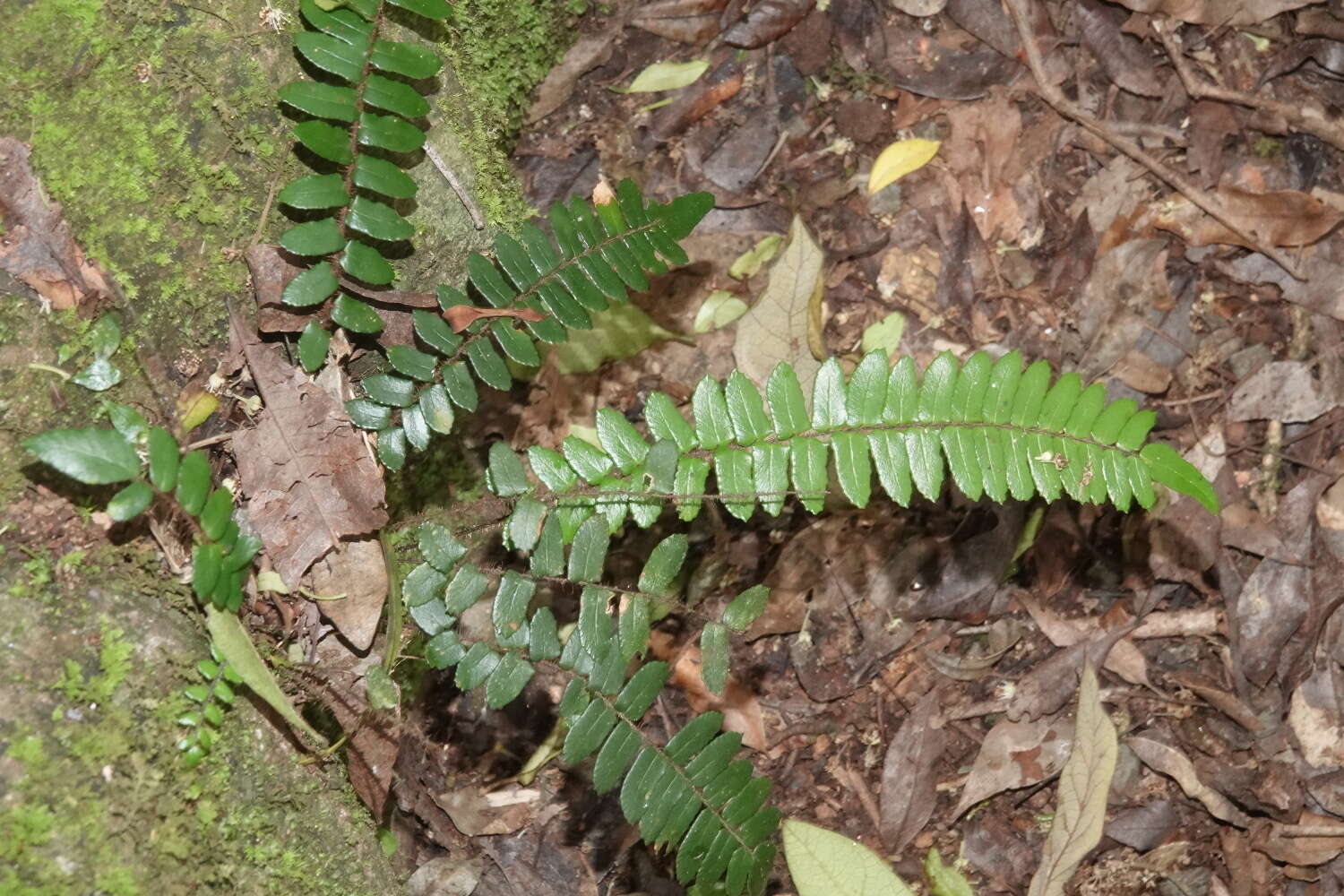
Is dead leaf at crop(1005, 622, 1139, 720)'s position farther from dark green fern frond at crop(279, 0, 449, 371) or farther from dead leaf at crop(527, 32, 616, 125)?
dead leaf at crop(527, 32, 616, 125)

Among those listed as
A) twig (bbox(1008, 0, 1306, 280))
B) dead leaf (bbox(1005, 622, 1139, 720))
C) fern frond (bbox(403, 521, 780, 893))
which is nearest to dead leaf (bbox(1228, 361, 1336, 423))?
twig (bbox(1008, 0, 1306, 280))

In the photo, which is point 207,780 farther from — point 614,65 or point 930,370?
point 614,65

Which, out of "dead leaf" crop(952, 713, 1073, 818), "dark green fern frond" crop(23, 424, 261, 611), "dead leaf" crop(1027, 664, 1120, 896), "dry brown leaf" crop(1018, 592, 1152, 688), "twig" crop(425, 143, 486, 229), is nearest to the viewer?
"dark green fern frond" crop(23, 424, 261, 611)

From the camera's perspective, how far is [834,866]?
280 centimetres

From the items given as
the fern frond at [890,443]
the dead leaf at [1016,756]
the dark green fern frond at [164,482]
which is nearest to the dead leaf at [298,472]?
the dark green fern frond at [164,482]

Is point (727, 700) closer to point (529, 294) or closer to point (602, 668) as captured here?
point (602, 668)

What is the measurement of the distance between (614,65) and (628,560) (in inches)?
68.5

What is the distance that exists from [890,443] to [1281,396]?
6.08ft

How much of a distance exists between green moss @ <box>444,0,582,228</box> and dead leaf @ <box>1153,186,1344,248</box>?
2.22 m

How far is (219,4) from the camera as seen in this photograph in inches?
94.3

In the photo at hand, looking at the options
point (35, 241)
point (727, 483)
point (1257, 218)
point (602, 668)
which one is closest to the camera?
point (35, 241)

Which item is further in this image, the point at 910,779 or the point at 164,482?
the point at 910,779

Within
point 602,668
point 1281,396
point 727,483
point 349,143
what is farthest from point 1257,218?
point 349,143

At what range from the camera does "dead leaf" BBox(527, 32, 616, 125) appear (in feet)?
11.4
